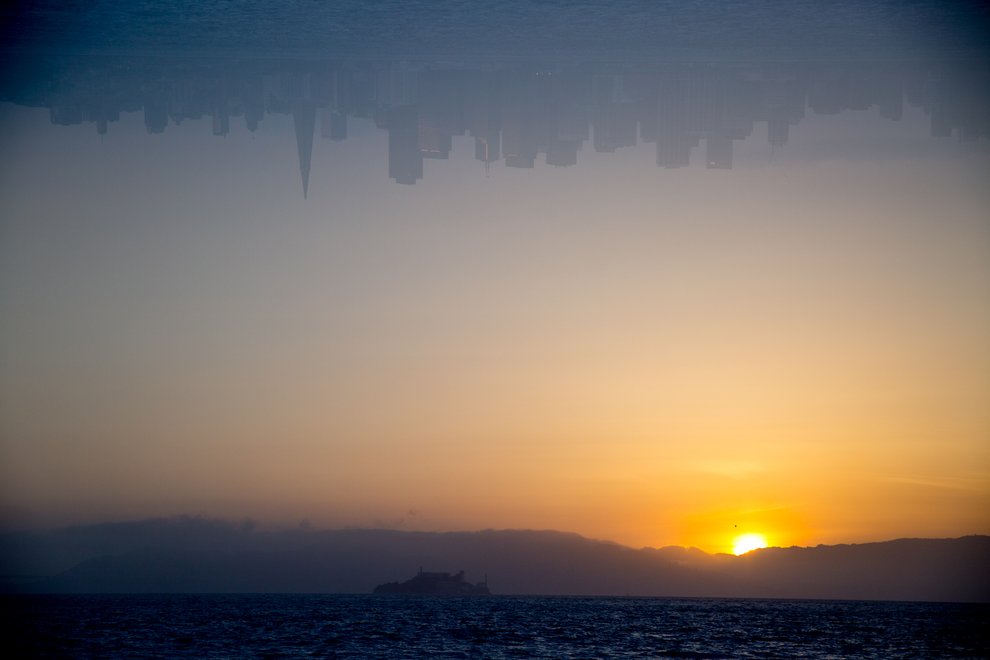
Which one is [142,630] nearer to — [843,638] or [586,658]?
[586,658]

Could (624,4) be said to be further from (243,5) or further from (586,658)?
(586,658)

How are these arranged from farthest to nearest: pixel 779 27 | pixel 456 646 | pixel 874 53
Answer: pixel 456 646 → pixel 874 53 → pixel 779 27

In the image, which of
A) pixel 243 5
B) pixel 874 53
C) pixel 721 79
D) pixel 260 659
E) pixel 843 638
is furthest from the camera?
pixel 843 638

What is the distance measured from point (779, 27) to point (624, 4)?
3702mm

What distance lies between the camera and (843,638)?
214 feet

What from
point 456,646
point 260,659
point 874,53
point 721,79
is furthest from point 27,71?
point 456,646

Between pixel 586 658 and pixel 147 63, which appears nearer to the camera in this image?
pixel 147 63

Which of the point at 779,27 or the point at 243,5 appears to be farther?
the point at 779,27

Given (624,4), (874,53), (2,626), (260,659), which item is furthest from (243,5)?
(2,626)

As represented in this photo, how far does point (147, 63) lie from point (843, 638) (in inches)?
2425

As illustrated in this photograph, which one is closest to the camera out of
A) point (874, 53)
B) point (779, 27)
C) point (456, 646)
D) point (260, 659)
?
point (779, 27)

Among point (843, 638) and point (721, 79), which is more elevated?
point (721, 79)

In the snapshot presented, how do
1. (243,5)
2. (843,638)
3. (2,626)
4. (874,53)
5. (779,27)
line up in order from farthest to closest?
(2,626) < (843,638) < (874,53) < (779,27) < (243,5)

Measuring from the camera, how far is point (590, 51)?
20641 mm
